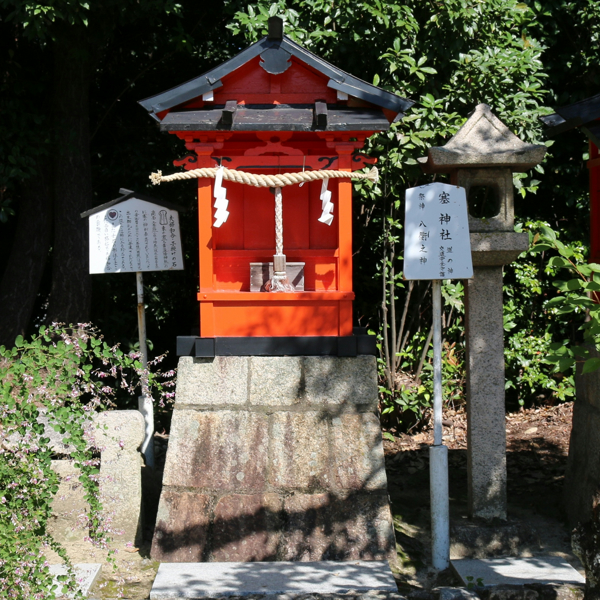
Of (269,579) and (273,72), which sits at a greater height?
(273,72)

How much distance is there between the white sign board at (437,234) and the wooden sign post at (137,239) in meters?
1.93

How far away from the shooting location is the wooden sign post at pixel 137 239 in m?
5.06

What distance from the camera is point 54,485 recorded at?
3369 mm

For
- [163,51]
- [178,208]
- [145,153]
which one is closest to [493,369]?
[178,208]

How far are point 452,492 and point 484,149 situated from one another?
279cm

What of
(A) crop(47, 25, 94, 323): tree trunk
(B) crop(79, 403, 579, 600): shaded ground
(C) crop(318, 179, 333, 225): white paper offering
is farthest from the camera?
(A) crop(47, 25, 94, 323): tree trunk

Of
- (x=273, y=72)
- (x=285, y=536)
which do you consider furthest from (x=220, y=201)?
(x=285, y=536)

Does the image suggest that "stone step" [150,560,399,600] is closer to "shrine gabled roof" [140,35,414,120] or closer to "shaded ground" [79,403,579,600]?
"shaded ground" [79,403,579,600]

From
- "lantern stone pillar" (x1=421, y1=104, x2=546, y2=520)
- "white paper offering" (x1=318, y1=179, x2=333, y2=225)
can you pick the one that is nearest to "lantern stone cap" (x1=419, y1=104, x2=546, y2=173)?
"lantern stone pillar" (x1=421, y1=104, x2=546, y2=520)

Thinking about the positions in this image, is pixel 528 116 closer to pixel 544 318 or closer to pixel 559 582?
pixel 544 318

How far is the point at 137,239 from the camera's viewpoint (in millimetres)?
5148

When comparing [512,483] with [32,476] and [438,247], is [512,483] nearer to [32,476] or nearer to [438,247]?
[438,247]

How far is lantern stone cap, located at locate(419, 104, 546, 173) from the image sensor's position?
4.29 m

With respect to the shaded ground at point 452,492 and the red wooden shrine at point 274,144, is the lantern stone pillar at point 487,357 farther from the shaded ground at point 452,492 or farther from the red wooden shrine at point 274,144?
the red wooden shrine at point 274,144
